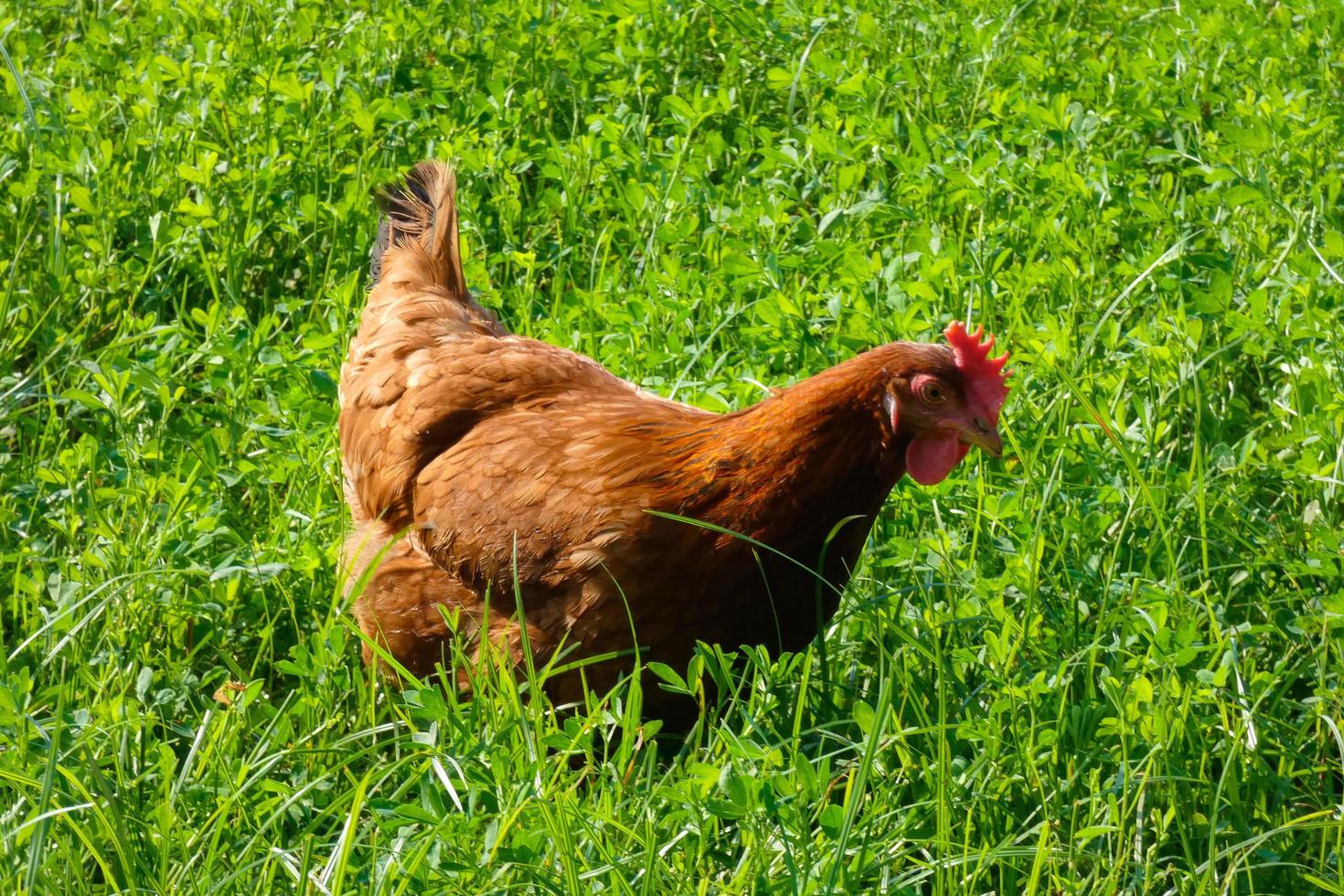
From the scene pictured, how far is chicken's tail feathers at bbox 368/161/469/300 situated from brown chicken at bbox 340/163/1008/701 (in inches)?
24.8

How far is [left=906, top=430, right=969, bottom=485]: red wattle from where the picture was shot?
2963mm

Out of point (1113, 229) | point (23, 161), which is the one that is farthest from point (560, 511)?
point (23, 161)

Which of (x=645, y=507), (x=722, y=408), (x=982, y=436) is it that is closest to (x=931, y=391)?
(x=982, y=436)

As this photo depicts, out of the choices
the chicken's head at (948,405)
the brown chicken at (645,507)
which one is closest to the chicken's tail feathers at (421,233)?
the brown chicken at (645,507)

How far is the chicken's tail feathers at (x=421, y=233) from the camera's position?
13.1 ft

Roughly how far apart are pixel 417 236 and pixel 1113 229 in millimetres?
2340

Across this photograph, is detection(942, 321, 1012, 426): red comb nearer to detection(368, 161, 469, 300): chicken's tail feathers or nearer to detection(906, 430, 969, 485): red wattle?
detection(906, 430, 969, 485): red wattle

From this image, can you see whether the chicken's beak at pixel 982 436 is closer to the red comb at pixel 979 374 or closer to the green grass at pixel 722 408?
the red comb at pixel 979 374

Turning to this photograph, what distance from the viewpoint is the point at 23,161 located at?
16.0 feet

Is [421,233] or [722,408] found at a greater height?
[421,233]

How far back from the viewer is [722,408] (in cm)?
383

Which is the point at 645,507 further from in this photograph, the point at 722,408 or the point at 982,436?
the point at 722,408

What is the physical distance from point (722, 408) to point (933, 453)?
3.19 ft

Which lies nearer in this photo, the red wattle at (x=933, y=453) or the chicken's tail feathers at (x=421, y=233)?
the red wattle at (x=933, y=453)
